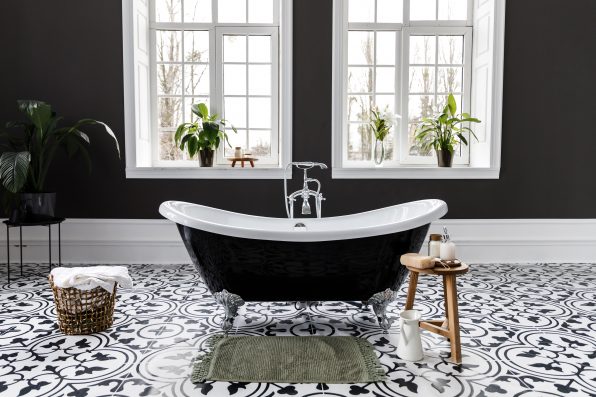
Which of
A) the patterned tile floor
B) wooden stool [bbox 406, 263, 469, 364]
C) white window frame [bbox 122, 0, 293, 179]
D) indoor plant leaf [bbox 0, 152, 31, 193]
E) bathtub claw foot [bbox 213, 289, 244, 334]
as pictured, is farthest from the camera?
white window frame [bbox 122, 0, 293, 179]

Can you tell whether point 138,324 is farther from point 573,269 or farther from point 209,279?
point 573,269

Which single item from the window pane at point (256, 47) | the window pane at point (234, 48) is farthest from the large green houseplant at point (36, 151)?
the window pane at point (256, 47)

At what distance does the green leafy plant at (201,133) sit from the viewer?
374cm

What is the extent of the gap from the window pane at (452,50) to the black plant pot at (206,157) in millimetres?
2104

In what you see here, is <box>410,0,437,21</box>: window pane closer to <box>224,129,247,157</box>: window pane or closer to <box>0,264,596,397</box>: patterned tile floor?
<box>224,129,247,157</box>: window pane

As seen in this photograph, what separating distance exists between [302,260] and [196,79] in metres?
2.37

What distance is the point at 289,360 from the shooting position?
2.03 m

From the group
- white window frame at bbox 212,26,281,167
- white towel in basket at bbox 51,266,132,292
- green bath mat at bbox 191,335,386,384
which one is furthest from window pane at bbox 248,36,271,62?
green bath mat at bbox 191,335,386,384

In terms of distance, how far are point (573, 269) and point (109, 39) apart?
3.99 metres

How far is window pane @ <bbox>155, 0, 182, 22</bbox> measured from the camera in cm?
405

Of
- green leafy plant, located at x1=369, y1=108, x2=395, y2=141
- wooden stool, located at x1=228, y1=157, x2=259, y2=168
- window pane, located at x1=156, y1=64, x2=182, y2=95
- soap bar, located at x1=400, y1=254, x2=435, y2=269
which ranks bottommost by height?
soap bar, located at x1=400, y1=254, x2=435, y2=269

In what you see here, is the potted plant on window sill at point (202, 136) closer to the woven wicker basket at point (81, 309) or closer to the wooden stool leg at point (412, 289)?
the woven wicker basket at point (81, 309)

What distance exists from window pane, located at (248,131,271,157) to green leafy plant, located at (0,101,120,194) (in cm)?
108

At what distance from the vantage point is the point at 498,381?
1.86 metres
